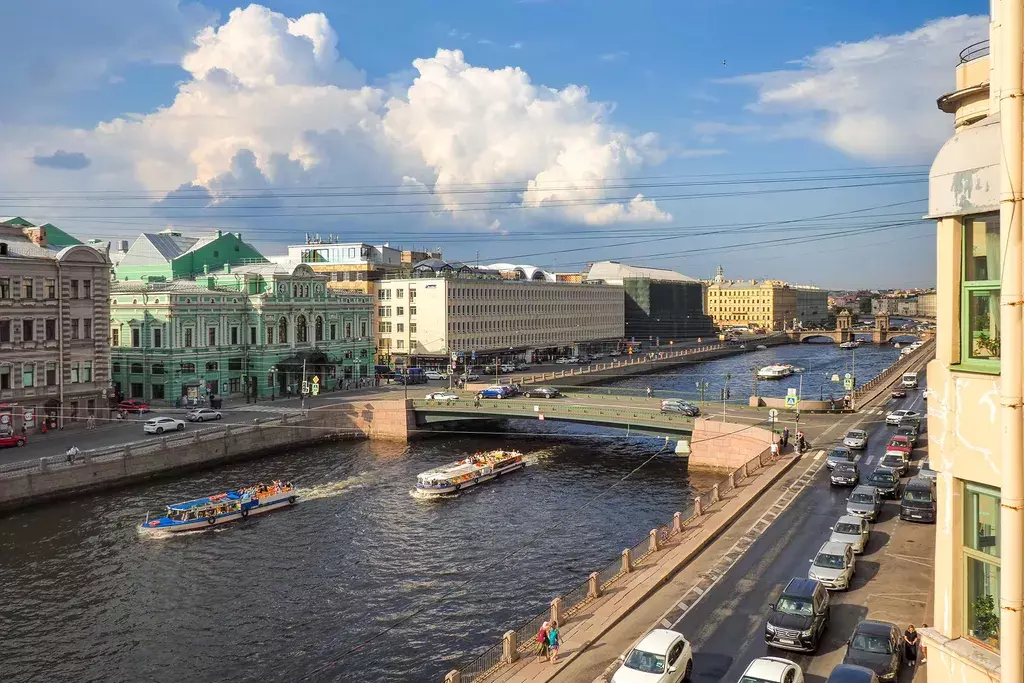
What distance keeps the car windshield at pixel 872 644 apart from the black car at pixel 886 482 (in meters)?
20.8

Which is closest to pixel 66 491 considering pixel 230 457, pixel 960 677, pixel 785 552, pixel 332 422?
pixel 230 457

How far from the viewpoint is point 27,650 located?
2812 centimetres

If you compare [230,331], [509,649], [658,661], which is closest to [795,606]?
[658,661]

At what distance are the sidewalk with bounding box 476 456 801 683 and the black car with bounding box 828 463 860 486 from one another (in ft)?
15.4

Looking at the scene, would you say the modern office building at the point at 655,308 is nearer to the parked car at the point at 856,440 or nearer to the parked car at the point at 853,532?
the parked car at the point at 856,440

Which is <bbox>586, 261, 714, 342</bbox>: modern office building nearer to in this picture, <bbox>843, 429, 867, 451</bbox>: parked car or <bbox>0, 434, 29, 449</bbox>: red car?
<bbox>843, 429, 867, 451</bbox>: parked car

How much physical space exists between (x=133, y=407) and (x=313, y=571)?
3629 cm

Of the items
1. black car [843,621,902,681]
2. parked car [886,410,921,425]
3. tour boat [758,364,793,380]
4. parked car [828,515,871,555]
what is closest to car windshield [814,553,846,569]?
parked car [828,515,871,555]

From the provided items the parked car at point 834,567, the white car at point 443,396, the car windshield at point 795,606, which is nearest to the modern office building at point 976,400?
the car windshield at point 795,606

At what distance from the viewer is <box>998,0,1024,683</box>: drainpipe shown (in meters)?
5.44

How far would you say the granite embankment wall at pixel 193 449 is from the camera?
45156 millimetres

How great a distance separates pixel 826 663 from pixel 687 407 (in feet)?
133

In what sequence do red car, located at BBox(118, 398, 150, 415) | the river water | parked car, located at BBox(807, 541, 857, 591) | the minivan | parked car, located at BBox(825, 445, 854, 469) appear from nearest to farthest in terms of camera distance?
parked car, located at BBox(807, 541, 857, 591)
the river water
the minivan
parked car, located at BBox(825, 445, 854, 469)
red car, located at BBox(118, 398, 150, 415)

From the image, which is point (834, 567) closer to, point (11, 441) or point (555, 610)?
point (555, 610)
